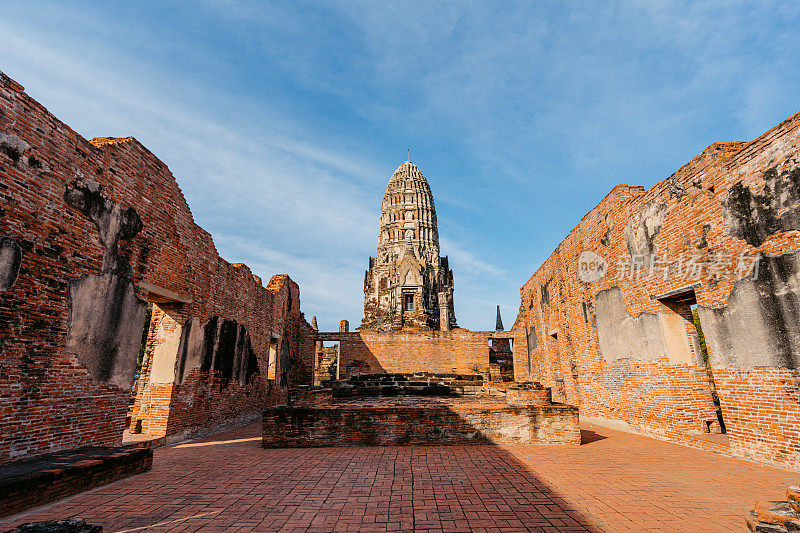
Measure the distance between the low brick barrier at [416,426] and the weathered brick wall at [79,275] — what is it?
2693 millimetres

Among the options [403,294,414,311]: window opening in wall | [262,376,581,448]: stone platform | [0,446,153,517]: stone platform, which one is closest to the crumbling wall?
[262,376,581,448]: stone platform

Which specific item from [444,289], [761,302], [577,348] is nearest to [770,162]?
[761,302]

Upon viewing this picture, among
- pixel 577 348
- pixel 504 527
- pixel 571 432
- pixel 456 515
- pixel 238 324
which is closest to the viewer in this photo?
pixel 504 527

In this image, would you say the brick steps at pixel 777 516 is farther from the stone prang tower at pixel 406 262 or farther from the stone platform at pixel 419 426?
the stone prang tower at pixel 406 262

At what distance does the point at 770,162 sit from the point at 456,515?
677cm

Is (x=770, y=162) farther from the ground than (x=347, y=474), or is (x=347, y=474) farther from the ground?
(x=770, y=162)

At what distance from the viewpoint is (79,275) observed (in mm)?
5758

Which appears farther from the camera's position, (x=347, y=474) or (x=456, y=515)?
(x=347, y=474)

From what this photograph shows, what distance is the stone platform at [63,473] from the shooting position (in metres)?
3.81

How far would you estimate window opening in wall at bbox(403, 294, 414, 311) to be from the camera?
124ft

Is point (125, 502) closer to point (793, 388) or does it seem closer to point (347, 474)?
point (347, 474)

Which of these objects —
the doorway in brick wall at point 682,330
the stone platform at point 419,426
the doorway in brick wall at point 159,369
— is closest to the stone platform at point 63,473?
the stone platform at point 419,426

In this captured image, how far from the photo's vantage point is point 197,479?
5105 millimetres

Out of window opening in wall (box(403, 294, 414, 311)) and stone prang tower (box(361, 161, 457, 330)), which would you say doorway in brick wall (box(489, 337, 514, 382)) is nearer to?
stone prang tower (box(361, 161, 457, 330))
